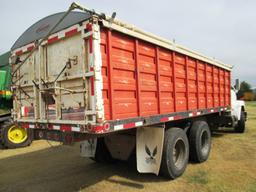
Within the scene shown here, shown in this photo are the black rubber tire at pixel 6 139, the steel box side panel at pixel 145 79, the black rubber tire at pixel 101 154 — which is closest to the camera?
the steel box side panel at pixel 145 79

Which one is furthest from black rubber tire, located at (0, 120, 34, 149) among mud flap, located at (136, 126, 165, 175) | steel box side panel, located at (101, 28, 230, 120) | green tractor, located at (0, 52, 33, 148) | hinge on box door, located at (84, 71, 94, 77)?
hinge on box door, located at (84, 71, 94, 77)

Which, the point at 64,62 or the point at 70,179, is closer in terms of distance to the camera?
the point at 64,62

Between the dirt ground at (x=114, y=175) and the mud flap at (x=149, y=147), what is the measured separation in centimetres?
35

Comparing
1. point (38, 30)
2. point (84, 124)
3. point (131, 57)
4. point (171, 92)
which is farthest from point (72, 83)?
point (171, 92)

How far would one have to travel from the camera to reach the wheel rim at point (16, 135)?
9.02 meters

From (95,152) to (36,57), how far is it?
2.72 meters

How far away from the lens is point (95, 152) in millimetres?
5957

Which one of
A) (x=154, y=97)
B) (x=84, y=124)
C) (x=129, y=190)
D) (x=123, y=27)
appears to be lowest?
(x=129, y=190)

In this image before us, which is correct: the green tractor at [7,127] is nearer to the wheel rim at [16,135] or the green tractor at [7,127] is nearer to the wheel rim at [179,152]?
the wheel rim at [16,135]

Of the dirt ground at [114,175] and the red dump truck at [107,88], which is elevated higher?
the red dump truck at [107,88]

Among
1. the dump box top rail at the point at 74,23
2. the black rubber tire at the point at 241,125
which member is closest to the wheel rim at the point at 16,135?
the dump box top rail at the point at 74,23

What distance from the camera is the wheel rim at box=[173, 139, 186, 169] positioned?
5.20m

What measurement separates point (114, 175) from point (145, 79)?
2.35 metres

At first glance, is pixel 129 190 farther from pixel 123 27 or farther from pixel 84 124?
pixel 123 27
